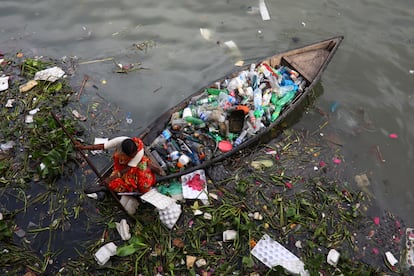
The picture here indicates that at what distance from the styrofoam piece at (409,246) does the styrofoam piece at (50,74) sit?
20.2ft

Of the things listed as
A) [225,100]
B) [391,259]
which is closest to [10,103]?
[225,100]

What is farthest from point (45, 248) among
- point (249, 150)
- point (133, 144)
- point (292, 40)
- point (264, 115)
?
point (292, 40)

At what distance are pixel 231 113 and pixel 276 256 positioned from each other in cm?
219

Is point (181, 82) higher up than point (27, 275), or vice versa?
point (181, 82)

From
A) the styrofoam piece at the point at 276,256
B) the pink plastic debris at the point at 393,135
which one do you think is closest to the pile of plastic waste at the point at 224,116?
the styrofoam piece at the point at 276,256

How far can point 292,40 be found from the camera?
7.09 metres

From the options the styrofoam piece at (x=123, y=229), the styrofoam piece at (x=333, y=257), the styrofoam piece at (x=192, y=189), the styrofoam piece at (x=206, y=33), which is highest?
the styrofoam piece at (x=206, y=33)

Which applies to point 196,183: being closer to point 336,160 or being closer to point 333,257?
point 333,257

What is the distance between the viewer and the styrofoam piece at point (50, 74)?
614 cm

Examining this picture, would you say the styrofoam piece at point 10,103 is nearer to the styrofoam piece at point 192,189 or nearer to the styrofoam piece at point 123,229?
the styrofoam piece at point 123,229

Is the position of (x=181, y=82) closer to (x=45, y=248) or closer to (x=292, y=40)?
Answer: (x=292, y=40)

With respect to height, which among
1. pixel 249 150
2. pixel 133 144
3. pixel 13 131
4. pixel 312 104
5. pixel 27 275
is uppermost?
pixel 133 144

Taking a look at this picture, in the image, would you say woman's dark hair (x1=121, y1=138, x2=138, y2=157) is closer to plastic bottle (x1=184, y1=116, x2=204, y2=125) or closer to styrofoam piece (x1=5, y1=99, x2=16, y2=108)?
plastic bottle (x1=184, y1=116, x2=204, y2=125)

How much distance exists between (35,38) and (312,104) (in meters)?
5.53
